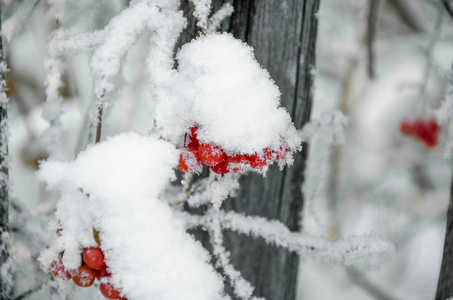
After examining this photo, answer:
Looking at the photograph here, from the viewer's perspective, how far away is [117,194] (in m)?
0.51

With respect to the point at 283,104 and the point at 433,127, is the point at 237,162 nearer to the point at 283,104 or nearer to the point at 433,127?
the point at 283,104

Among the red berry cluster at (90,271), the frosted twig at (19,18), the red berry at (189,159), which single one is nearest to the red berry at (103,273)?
the red berry cluster at (90,271)

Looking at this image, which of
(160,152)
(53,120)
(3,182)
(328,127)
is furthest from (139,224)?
(328,127)

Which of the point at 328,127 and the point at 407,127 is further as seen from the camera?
the point at 407,127

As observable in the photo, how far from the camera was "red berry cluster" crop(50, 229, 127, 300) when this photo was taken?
557 millimetres

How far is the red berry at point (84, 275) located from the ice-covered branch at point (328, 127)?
20.6 inches

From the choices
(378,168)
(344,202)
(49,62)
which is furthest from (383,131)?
(49,62)

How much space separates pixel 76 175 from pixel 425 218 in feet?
10.4

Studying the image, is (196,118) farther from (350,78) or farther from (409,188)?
(409,188)

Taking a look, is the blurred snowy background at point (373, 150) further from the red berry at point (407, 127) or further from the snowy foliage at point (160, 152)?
the snowy foliage at point (160, 152)

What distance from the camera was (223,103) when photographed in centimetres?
53

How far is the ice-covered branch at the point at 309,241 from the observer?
78cm

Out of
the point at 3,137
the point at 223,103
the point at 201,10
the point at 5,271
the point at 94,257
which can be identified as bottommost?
the point at 5,271

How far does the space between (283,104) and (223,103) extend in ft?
1.11
